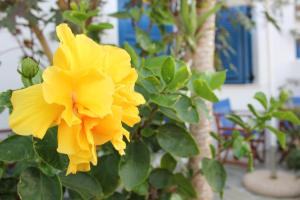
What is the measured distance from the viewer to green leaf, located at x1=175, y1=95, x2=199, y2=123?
623 mm

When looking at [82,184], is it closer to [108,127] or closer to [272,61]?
[108,127]

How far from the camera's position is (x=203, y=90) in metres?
0.63

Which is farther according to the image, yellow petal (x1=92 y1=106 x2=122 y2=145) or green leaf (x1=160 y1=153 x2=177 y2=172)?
green leaf (x1=160 y1=153 x2=177 y2=172)

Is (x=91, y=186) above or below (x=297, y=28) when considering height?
below

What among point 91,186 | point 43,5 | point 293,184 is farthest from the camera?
point 293,184

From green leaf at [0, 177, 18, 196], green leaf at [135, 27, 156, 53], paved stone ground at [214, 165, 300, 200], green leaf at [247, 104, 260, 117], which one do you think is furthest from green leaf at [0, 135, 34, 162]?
paved stone ground at [214, 165, 300, 200]

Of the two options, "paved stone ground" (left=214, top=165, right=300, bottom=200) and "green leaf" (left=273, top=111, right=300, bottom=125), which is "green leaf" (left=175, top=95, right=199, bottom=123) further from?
"paved stone ground" (left=214, top=165, right=300, bottom=200)

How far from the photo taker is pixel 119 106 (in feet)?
1.33

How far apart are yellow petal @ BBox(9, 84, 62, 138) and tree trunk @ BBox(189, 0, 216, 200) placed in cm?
56

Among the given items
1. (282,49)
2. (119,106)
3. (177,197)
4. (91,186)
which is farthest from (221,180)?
(282,49)

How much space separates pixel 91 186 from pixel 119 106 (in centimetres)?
23

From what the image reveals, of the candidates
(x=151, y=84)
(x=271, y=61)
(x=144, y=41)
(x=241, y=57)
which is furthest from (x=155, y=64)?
(x=271, y=61)

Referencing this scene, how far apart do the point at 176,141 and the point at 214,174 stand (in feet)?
0.45

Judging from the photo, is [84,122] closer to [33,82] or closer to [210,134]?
[33,82]
